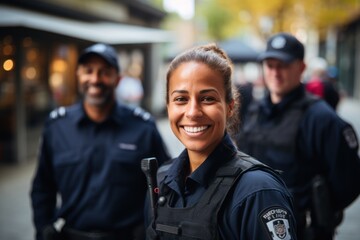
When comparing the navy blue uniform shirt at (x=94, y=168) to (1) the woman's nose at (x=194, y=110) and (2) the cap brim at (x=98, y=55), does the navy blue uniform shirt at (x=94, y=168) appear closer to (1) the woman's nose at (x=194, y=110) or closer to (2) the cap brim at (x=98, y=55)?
(2) the cap brim at (x=98, y=55)

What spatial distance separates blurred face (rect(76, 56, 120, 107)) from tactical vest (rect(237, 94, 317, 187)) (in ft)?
3.31

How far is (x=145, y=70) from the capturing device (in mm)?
18438

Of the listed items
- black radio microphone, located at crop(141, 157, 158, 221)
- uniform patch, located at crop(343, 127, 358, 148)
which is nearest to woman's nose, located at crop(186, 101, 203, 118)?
black radio microphone, located at crop(141, 157, 158, 221)

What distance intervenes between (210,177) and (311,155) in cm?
143

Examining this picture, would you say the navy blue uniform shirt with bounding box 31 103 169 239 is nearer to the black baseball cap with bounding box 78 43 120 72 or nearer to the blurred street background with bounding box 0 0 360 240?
the black baseball cap with bounding box 78 43 120 72

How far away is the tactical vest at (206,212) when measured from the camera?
1.57 m

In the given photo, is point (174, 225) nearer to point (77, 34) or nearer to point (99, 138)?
point (99, 138)

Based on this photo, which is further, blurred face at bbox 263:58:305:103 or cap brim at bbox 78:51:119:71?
blurred face at bbox 263:58:305:103

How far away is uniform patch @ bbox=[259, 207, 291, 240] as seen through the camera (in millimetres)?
1441

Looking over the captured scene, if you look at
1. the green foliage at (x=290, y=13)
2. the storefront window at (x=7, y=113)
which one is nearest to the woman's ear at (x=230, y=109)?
the storefront window at (x=7, y=113)

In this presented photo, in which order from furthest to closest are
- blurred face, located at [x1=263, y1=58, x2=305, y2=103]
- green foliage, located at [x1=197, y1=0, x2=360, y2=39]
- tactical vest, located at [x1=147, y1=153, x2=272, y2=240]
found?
green foliage, located at [x1=197, y1=0, x2=360, y2=39], blurred face, located at [x1=263, y1=58, x2=305, y2=103], tactical vest, located at [x1=147, y1=153, x2=272, y2=240]

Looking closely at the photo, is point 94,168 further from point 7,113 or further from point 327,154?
point 7,113

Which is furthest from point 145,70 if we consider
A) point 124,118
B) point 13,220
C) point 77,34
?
point 124,118

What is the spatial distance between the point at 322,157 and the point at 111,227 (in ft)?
4.55
